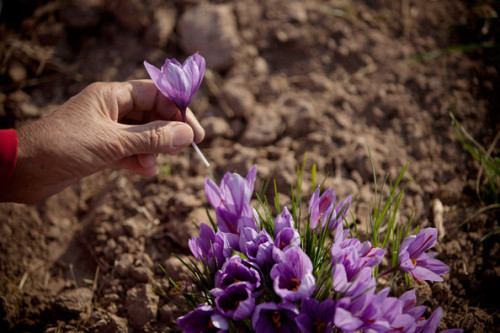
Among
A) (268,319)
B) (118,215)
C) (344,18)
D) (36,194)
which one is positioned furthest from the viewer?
(344,18)

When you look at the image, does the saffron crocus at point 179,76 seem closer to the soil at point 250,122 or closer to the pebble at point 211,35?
the soil at point 250,122

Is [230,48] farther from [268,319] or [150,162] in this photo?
[268,319]

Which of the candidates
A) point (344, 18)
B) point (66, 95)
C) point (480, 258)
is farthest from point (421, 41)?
point (66, 95)

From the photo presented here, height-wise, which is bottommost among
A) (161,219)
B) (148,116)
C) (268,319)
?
(161,219)

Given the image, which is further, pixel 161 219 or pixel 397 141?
pixel 397 141

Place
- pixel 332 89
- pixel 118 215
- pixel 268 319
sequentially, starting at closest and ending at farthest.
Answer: pixel 268 319, pixel 118 215, pixel 332 89

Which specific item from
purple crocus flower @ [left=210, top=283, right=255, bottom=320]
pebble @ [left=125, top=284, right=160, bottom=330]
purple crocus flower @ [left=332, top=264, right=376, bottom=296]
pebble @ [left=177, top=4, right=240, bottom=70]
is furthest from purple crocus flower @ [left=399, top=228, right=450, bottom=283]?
pebble @ [left=177, top=4, right=240, bottom=70]
